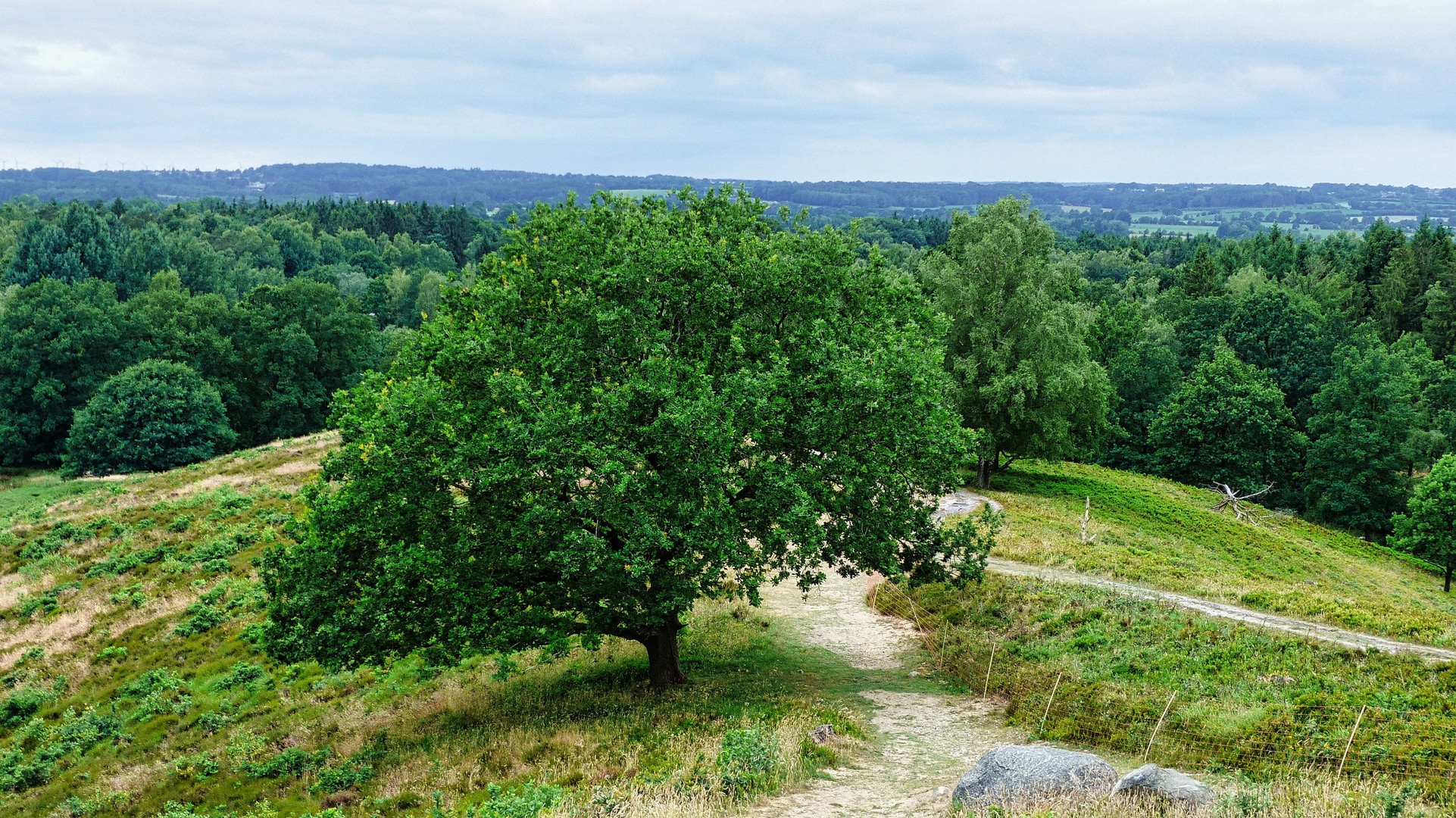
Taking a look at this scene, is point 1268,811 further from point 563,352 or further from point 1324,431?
point 1324,431

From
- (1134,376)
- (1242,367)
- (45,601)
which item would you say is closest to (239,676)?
(45,601)

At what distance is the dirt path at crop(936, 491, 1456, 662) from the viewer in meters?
23.2

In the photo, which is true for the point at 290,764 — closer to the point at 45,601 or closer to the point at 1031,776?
the point at 1031,776

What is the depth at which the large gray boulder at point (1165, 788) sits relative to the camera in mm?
14344

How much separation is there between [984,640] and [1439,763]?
449 inches

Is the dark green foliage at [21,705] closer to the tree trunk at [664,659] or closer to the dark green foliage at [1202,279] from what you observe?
the tree trunk at [664,659]

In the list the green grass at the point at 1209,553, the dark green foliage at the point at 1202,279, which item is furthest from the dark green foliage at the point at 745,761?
the dark green foliage at the point at 1202,279


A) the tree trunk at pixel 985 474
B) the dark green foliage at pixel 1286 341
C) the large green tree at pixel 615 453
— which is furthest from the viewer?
the dark green foliage at pixel 1286 341

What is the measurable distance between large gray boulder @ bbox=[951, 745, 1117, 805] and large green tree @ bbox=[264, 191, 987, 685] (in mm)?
5966

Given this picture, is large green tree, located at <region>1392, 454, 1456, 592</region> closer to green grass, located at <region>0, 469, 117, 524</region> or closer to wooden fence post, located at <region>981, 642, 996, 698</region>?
wooden fence post, located at <region>981, 642, 996, 698</region>

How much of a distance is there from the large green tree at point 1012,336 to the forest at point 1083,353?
0.39ft

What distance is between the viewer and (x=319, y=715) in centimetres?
2677

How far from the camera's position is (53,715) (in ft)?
100

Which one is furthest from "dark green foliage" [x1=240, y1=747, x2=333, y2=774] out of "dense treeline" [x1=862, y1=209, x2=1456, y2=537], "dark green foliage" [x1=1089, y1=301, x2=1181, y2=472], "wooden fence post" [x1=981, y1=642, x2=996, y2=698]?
"dark green foliage" [x1=1089, y1=301, x2=1181, y2=472]
